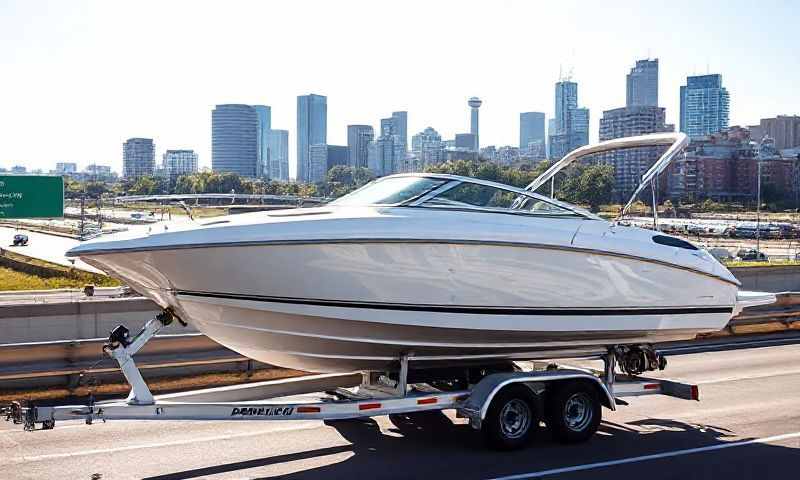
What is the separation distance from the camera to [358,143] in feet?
541

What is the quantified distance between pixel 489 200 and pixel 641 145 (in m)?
2.87

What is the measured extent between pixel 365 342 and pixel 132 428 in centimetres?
294

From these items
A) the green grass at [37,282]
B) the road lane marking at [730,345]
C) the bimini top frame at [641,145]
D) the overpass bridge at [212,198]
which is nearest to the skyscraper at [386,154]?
the green grass at [37,282]

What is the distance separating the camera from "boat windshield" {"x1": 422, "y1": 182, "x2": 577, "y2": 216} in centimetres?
898


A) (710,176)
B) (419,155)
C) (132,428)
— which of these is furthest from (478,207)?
(419,155)

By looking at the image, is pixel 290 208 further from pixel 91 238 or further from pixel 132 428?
pixel 132 428

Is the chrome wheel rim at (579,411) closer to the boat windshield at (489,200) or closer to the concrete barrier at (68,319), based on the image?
the boat windshield at (489,200)

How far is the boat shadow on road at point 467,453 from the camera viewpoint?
7.99 m

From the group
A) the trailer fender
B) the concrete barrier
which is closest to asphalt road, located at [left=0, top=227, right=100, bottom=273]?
the concrete barrier

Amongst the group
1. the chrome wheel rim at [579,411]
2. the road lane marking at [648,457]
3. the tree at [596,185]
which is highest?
the tree at [596,185]

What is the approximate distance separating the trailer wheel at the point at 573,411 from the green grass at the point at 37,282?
22287 millimetres

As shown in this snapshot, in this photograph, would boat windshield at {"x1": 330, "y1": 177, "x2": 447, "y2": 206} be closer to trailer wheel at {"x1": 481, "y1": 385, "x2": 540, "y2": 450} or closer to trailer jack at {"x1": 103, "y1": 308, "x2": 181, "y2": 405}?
trailer wheel at {"x1": 481, "y1": 385, "x2": 540, "y2": 450}

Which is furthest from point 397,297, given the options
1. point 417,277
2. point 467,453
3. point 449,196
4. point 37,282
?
point 37,282

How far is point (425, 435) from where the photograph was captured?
9.38 metres
